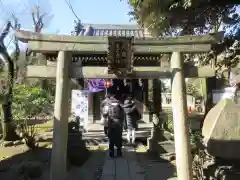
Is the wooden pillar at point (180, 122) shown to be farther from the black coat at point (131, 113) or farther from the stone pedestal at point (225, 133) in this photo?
the black coat at point (131, 113)

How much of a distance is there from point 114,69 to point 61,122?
1.69 metres

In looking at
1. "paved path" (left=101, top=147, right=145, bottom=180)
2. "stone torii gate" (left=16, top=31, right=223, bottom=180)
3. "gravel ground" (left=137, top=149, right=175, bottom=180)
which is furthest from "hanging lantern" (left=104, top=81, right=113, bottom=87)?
"stone torii gate" (left=16, top=31, right=223, bottom=180)

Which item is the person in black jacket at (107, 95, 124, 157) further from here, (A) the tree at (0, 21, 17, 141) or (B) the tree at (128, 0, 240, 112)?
(A) the tree at (0, 21, 17, 141)

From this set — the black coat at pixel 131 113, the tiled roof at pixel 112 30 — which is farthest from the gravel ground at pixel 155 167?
the tiled roof at pixel 112 30

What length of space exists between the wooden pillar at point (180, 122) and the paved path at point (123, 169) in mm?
1338

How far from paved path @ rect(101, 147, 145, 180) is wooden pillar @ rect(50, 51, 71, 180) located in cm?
136

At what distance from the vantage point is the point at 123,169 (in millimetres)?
7906

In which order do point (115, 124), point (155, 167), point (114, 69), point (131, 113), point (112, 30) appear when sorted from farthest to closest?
point (112, 30)
point (131, 113)
point (115, 124)
point (155, 167)
point (114, 69)

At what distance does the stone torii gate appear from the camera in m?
6.38

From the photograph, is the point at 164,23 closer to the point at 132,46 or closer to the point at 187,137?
the point at 132,46

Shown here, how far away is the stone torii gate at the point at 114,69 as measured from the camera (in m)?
6.38

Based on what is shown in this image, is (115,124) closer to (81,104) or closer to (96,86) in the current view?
(81,104)

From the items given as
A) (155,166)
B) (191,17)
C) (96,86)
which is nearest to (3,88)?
(96,86)

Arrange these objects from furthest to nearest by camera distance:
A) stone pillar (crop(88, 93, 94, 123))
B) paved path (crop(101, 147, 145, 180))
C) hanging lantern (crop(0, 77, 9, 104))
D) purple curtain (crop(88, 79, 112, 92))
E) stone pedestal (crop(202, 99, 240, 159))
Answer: purple curtain (crop(88, 79, 112, 92)), stone pillar (crop(88, 93, 94, 123)), hanging lantern (crop(0, 77, 9, 104)), paved path (crop(101, 147, 145, 180)), stone pedestal (crop(202, 99, 240, 159))
